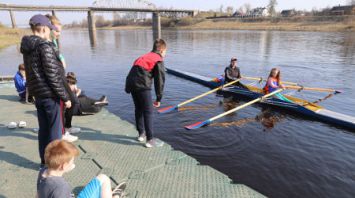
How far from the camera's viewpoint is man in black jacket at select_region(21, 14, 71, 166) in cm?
336

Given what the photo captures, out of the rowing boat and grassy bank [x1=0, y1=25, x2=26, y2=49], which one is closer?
the rowing boat

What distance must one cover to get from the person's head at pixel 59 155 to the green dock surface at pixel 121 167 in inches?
51.1

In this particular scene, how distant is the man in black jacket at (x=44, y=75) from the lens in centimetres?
336

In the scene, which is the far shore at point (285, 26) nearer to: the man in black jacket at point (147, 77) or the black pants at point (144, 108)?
the man in black jacket at point (147, 77)

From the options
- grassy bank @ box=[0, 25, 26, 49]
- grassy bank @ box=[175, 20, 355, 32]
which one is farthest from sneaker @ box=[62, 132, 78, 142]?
grassy bank @ box=[175, 20, 355, 32]

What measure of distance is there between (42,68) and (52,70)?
0.44 ft

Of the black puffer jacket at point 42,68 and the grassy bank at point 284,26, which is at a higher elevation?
the grassy bank at point 284,26

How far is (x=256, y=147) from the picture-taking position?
6781 mm

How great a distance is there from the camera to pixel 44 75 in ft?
11.5

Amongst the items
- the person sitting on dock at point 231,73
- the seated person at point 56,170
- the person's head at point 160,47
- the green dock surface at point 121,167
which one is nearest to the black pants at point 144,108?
the green dock surface at point 121,167

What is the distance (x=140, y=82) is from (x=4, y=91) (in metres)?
7.12

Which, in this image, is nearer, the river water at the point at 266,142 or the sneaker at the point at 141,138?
the sneaker at the point at 141,138

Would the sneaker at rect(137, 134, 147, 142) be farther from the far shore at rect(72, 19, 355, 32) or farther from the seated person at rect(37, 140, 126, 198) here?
the far shore at rect(72, 19, 355, 32)

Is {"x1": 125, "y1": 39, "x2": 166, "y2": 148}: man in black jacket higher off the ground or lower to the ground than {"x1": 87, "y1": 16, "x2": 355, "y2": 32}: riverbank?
lower
